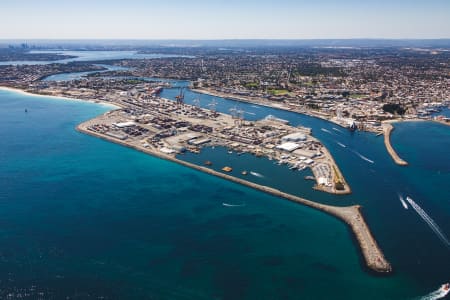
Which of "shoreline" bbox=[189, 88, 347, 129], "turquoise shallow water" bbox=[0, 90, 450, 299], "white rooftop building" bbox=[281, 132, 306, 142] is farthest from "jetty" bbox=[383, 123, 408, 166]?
"white rooftop building" bbox=[281, 132, 306, 142]

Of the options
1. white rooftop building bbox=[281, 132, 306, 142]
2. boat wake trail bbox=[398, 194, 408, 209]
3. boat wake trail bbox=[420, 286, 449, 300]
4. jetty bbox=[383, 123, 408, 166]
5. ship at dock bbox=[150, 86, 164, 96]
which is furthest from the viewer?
ship at dock bbox=[150, 86, 164, 96]

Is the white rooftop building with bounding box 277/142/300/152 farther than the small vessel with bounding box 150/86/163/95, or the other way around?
the small vessel with bounding box 150/86/163/95

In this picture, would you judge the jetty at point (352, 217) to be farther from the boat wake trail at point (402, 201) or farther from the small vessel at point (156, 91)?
the small vessel at point (156, 91)

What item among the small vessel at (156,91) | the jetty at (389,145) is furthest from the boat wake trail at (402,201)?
the small vessel at (156,91)

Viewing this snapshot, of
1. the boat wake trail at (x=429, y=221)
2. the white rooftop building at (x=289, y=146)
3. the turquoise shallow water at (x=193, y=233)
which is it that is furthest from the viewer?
the white rooftop building at (x=289, y=146)

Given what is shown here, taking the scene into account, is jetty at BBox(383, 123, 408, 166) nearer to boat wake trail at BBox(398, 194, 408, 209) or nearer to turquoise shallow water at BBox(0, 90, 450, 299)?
turquoise shallow water at BBox(0, 90, 450, 299)

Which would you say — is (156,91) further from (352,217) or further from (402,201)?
(352,217)

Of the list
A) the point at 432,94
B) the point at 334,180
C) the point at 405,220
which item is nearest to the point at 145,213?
the point at 334,180
